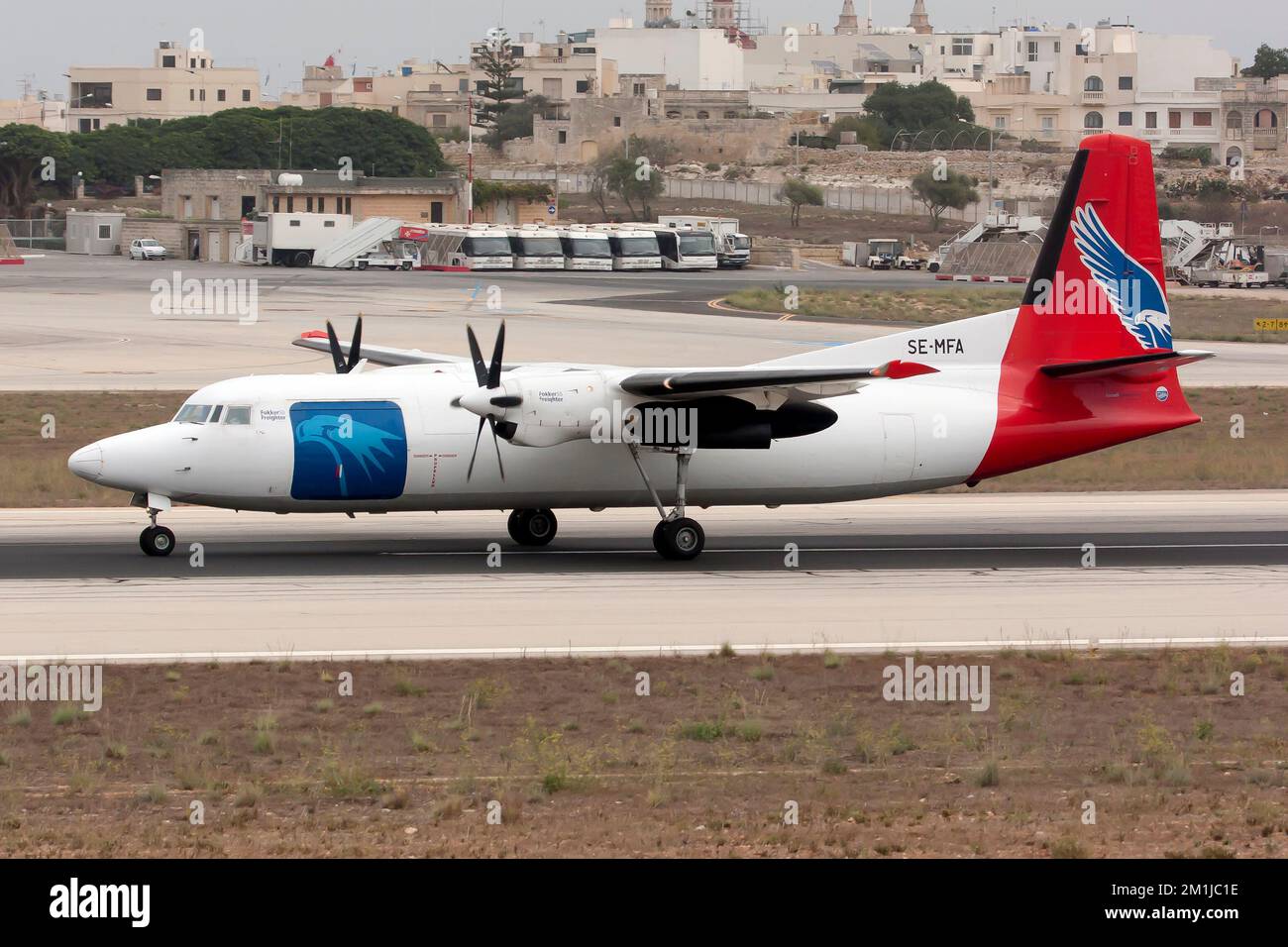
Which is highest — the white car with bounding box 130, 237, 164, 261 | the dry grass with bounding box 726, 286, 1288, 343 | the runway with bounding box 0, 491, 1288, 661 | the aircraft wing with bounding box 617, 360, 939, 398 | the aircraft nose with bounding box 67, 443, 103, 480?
the white car with bounding box 130, 237, 164, 261

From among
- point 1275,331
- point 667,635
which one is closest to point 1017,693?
point 667,635

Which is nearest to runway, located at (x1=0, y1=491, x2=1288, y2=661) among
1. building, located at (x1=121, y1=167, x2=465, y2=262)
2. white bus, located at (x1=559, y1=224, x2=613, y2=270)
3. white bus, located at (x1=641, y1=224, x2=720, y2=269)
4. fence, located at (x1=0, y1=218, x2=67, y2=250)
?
white bus, located at (x1=559, y1=224, x2=613, y2=270)

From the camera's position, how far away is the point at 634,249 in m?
107

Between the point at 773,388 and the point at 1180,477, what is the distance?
46.8 feet

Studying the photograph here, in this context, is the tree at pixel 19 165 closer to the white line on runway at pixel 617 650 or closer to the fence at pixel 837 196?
the fence at pixel 837 196

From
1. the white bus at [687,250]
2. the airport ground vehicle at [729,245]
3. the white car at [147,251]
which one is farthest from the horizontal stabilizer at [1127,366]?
the white car at [147,251]

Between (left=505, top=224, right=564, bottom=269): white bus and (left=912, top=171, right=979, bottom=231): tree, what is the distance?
5921 centimetres

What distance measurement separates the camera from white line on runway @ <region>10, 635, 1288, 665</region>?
724 inches

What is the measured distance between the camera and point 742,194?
597 feet

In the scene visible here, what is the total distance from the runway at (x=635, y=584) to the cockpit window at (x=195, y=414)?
6.80 ft

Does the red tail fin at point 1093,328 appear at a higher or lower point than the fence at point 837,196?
lower

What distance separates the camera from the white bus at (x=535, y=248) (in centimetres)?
10312

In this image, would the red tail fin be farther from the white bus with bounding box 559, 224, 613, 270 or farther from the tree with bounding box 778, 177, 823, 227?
the tree with bounding box 778, 177, 823, 227
